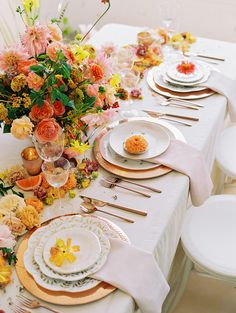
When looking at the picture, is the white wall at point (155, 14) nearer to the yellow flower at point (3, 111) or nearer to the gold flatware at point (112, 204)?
the yellow flower at point (3, 111)

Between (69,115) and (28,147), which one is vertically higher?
(69,115)

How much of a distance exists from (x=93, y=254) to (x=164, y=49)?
134 cm

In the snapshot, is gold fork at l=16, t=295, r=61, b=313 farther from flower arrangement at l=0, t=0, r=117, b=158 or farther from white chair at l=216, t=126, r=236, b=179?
white chair at l=216, t=126, r=236, b=179

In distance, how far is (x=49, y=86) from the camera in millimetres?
1303

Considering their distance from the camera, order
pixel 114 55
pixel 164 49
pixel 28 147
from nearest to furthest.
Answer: pixel 28 147 < pixel 114 55 < pixel 164 49

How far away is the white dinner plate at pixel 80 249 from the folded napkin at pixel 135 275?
1.6 inches

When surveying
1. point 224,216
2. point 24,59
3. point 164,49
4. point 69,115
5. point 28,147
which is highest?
point 24,59

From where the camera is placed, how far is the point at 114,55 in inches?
78.2

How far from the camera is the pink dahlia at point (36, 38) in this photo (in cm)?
138

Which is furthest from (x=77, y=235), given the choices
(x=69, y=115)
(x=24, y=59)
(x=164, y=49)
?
(x=164, y=49)

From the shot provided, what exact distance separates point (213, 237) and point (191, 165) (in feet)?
1.10

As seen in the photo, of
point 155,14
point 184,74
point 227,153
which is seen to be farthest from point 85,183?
point 155,14

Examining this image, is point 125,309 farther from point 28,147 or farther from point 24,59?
point 24,59

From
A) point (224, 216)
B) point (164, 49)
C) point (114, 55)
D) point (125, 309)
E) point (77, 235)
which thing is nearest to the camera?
point (125, 309)
